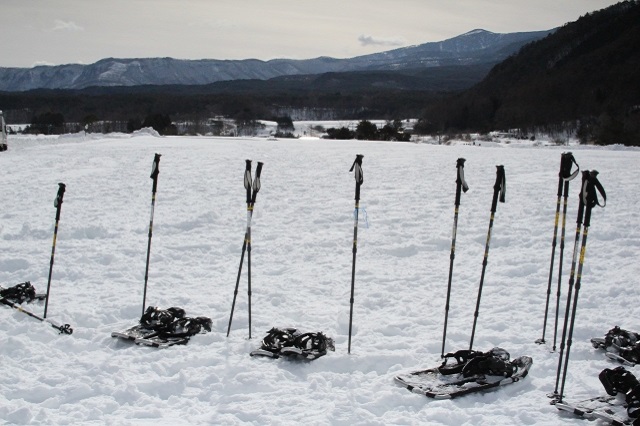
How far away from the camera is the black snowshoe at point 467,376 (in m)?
6.05

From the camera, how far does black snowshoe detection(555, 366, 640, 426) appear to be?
5.25 meters

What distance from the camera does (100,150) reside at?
27547 millimetres

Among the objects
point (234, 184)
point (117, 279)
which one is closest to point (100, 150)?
point (234, 184)

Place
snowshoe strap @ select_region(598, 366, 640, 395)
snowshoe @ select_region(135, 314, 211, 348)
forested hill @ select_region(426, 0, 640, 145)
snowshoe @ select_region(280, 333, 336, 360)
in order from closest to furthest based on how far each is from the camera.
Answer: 1. snowshoe strap @ select_region(598, 366, 640, 395)
2. snowshoe @ select_region(280, 333, 336, 360)
3. snowshoe @ select_region(135, 314, 211, 348)
4. forested hill @ select_region(426, 0, 640, 145)

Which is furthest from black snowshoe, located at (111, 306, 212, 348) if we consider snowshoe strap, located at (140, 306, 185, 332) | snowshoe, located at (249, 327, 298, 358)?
snowshoe, located at (249, 327, 298, 358)

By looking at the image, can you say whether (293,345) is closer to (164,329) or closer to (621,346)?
(164,329)

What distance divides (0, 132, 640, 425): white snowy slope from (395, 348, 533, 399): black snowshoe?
0.36ft

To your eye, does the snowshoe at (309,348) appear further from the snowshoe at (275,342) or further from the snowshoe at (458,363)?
the snowshoe at (458,363)

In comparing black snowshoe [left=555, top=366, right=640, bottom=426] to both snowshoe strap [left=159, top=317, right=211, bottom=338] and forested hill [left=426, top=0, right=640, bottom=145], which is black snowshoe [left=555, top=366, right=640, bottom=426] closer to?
snowshoe strap [left=159, top=317, right=211, bottom=338]

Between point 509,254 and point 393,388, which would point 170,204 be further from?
point 393,388

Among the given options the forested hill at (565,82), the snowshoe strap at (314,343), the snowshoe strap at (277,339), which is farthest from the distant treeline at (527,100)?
the snowshoe strap at (277,339)

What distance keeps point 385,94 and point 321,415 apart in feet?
631

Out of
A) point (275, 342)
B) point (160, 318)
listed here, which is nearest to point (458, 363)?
point (275, 342)

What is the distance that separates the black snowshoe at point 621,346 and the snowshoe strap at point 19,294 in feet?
27.1
